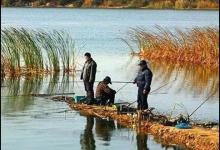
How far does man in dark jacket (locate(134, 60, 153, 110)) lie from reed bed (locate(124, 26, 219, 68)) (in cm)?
1315

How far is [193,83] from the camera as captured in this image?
27.0 meters

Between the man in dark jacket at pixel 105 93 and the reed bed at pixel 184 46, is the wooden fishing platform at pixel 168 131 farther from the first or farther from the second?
the reed bed at pixel 184 46

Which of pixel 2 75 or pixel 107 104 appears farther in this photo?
pixel 2 75

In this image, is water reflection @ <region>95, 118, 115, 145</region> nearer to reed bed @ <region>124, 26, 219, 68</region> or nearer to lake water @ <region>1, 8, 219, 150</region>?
lake water @ <region>1, 8, 219, 150</region>

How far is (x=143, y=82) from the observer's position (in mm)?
17953

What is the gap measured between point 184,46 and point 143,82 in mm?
16417

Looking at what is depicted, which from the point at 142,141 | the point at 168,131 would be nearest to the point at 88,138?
the point at 142,141

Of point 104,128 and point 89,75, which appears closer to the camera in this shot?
point 104,128

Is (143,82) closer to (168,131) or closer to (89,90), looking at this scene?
(168,131)

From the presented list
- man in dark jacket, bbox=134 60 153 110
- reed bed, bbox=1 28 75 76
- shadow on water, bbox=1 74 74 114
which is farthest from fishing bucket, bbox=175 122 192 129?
reed bed, bbox=1 28 75 76

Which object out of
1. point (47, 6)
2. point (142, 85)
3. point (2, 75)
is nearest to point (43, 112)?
point (142, 85)

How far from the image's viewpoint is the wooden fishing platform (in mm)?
14922

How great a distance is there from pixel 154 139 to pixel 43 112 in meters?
4.31

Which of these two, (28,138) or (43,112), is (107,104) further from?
(28,138)
